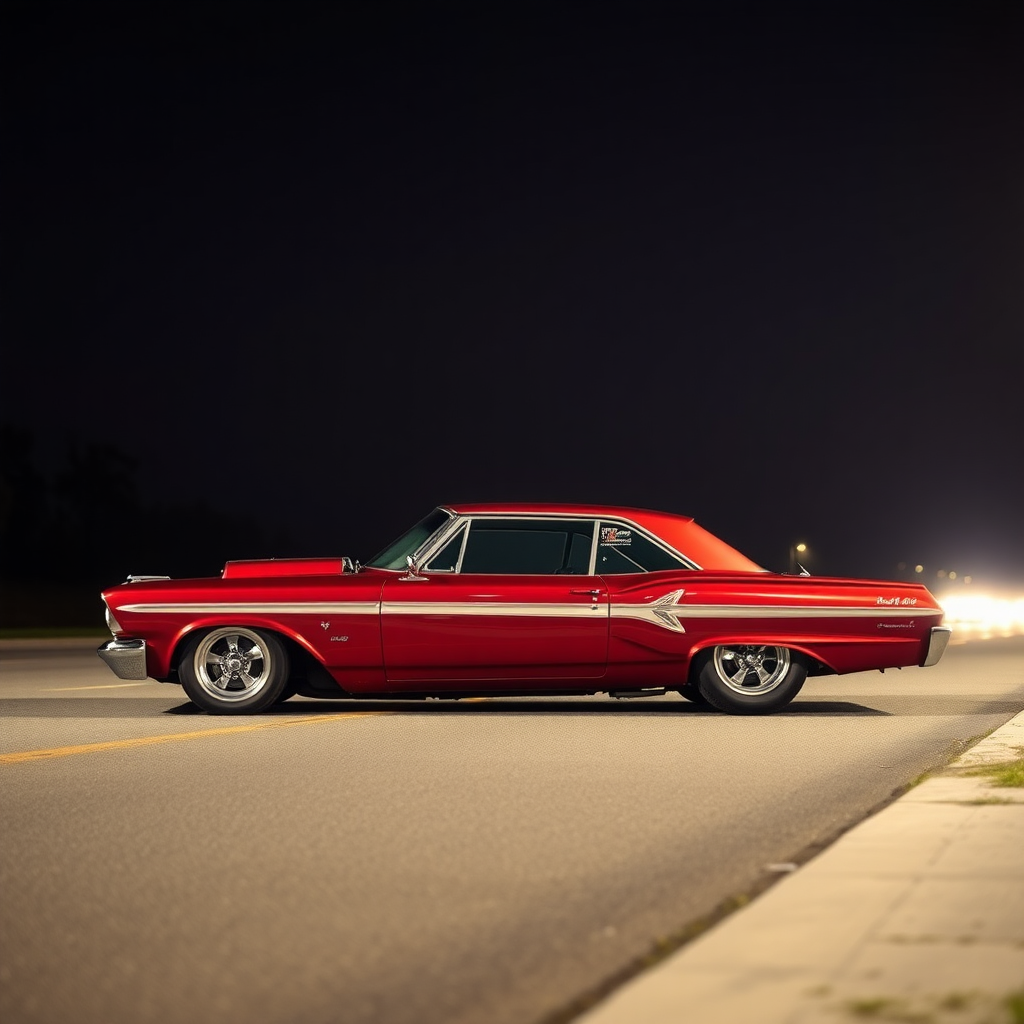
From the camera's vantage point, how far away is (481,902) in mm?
5906

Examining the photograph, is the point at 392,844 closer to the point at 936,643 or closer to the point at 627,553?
the point at 627,553

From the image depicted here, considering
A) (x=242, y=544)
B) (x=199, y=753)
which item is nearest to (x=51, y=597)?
(x=242, y=544)

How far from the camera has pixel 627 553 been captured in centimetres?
1351

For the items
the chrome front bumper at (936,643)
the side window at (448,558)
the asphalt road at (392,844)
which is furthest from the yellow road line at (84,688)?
the chrome front bumper at (936,643)

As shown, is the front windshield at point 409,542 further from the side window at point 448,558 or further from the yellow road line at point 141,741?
the yellow road line at point 141,741

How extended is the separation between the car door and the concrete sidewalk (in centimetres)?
597

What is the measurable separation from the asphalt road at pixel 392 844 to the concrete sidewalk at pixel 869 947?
0.88ft

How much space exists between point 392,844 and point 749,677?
22.6 ft

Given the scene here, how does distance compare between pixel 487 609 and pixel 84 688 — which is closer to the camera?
pixel 487 609

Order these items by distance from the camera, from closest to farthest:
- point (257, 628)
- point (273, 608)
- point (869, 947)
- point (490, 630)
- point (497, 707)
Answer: point (869, 947), point (490, 630), point (273, 608), point (257, 628), point (497, 707)

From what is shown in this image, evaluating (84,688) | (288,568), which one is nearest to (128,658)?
(288,568)

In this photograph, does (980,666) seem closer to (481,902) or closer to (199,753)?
(199,753)

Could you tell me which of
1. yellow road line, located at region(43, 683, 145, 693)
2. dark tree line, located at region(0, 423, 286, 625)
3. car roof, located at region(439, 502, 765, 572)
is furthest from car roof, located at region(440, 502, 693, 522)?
dark tree line, located at region(0, 423, 286, 625)

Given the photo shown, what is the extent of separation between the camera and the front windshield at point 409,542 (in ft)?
43.9
